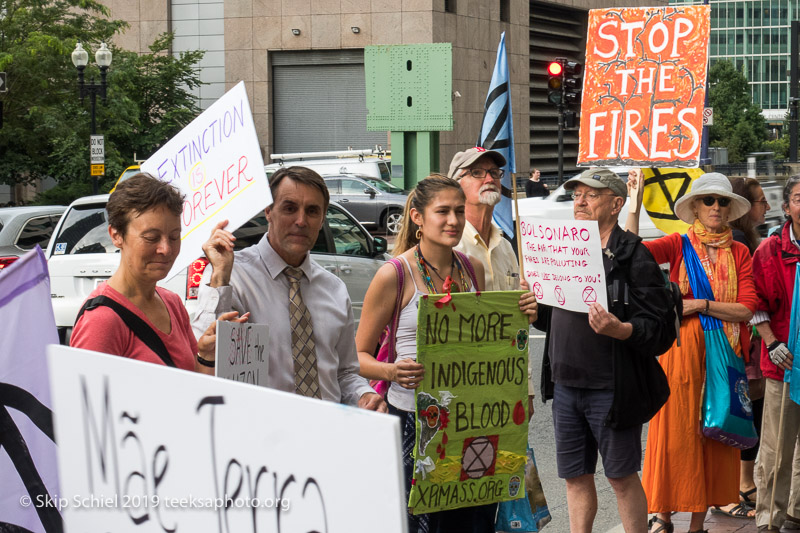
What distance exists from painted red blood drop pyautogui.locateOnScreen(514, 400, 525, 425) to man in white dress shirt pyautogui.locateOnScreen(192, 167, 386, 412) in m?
0.76

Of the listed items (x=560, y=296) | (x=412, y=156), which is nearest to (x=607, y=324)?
(x=560, y=296)

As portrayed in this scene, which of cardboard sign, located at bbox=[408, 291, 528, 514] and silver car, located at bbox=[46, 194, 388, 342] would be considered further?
silver car, located at bbox=[46, 194, 388, 342]

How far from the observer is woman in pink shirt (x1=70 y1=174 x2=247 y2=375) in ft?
9.73

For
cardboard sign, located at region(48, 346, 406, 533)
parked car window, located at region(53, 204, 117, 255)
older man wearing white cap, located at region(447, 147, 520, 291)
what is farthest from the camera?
parked car window, located at region(53, 204, 117, 255)

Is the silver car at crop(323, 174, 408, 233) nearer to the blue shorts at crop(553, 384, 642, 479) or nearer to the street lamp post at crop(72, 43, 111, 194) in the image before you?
the street lamp post at crop(72, 43, 111, 194)

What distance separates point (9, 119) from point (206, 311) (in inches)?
1067

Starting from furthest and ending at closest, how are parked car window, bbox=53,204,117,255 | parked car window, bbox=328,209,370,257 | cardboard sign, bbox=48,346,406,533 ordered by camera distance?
parked car window, bbox=328,209,370,257, parked car window, bbox=53,204,117,255, cardboard sign, bbox=48,346,406,533

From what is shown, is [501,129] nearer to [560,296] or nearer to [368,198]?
[560,296]

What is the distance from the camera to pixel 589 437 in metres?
5.03

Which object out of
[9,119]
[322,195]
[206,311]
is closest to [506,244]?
[322,195]

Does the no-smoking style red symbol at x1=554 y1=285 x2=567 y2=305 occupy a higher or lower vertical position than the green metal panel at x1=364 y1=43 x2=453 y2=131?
lower

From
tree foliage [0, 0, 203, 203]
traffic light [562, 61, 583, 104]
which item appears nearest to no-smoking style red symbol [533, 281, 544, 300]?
traffic light [562, 61, 583, 104]

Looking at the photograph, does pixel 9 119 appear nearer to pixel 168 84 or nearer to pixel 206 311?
pixel 168 84

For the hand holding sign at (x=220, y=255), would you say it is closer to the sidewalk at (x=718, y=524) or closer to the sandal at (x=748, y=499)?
the sidewalk at (x=718, y=524)
